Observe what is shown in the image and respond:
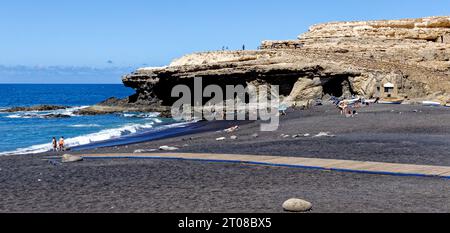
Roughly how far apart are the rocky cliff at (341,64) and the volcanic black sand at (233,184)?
28616 millimetres

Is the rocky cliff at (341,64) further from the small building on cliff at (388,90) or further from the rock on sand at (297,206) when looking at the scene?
the rock on sand at (297,206)

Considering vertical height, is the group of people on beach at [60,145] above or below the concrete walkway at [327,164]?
below

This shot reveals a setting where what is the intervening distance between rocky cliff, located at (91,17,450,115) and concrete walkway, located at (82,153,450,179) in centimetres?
3083

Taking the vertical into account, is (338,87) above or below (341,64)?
below

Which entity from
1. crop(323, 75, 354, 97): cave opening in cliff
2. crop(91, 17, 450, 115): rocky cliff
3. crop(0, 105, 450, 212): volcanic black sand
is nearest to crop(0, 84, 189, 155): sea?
crop(91, 17, 450, 115): rocky cliff

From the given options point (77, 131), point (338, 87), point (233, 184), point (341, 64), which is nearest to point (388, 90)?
point (341, 64)

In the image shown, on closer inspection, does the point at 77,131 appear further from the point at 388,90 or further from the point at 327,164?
the point at 327,164

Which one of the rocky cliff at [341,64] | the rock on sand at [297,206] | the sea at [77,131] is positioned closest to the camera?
the rock on sand at [297,206]

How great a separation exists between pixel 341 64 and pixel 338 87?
2.30 metres

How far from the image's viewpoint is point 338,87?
53750 mm

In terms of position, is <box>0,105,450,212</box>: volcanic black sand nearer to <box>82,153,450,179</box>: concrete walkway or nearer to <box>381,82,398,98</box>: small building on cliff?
<box>82,153,450,179</box>: concrete walkway

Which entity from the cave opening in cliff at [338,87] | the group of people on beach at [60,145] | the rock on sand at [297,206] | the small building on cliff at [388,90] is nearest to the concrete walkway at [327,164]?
the rock on sand at [297,206]

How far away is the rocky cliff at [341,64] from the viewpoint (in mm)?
50875
